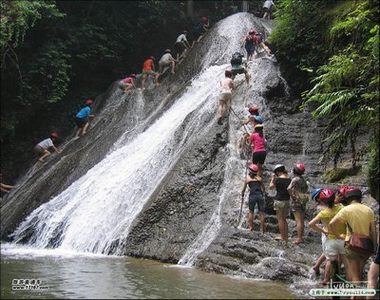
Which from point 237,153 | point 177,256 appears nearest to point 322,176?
point 237,153

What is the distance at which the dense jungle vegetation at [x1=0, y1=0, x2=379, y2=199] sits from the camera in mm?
10531

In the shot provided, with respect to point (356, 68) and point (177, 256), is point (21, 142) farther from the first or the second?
point (356, 68)

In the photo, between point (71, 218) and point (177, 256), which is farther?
point (71, 218)

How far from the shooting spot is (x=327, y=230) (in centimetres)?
756

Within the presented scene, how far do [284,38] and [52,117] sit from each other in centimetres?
1206

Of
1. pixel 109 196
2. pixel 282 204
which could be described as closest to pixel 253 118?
pixel 282 204

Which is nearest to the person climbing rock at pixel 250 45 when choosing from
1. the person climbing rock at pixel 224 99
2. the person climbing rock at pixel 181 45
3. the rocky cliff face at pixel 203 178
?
the rocky cliff face at pixel 203 178

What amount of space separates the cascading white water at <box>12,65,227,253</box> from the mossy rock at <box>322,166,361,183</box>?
13.1 feet

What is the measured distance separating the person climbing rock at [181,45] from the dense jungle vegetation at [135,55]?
3.32 meters

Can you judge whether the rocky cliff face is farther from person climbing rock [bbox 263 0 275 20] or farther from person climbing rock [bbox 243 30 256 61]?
person climbing rock [bbox 263 0 275 20]

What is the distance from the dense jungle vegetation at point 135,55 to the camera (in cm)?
1053

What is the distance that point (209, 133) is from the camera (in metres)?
12.9

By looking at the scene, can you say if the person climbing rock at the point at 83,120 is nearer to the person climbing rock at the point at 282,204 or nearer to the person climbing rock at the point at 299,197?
the person climbing rock at the point at 282,204

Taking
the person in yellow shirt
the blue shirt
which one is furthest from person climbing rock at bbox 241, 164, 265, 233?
the blue shirt
